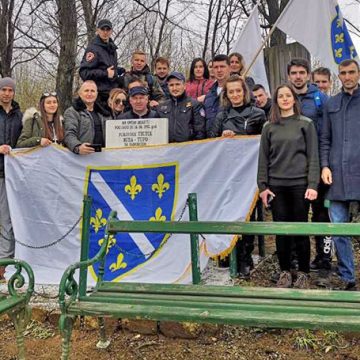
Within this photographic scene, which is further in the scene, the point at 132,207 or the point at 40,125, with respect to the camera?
the point at 40,125

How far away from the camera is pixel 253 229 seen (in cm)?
358

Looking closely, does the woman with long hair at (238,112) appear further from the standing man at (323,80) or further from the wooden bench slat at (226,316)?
the wooden bench slat at (226,316)

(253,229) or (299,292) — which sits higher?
(253,229)

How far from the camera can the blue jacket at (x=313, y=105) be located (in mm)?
4816

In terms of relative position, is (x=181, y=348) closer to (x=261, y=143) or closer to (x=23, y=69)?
(x=261, y=143)

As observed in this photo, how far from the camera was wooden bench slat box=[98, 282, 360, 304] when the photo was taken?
3.42m

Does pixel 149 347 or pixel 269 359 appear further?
pixel 149 347

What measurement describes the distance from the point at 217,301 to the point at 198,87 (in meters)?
3.68

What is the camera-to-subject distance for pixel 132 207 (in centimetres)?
515

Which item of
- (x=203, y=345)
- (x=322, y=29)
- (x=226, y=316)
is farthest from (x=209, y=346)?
(x=322, y=29)

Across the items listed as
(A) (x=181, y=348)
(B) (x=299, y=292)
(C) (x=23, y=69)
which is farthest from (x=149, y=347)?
(C) (x=23, y=69)

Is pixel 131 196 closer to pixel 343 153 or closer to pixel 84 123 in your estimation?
pixel 84 123

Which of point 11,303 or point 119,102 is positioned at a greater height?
point 119,102

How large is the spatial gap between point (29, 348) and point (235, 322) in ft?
6.49
